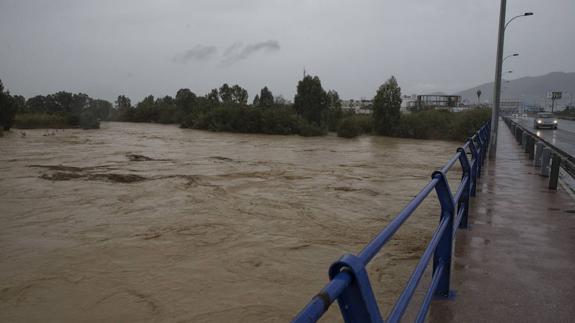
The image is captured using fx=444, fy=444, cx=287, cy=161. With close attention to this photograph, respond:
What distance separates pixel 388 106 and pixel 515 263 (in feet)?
114

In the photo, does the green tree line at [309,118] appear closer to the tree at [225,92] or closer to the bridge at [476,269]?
the tree at [225,92]

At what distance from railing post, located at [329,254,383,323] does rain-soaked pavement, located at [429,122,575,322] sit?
7.03 ft

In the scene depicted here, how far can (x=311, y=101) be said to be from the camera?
4372cm

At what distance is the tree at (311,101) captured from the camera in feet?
142

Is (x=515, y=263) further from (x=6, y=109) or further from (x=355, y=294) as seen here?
(x=6, y=109)

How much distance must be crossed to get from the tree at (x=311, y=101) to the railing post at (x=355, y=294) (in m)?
41.2

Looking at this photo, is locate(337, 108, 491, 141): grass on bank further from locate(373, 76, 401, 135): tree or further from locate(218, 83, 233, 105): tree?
locate(218, 83, 233, 105): tree

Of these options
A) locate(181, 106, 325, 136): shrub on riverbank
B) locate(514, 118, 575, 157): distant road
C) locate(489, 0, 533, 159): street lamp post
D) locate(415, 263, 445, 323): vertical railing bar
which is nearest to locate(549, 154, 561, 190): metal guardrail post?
locate(489, 0, 533, 159): street lamp post

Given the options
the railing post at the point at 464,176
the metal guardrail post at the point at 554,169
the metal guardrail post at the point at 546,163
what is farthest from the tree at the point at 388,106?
the railing post at the point at 464,176

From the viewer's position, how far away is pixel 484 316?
3375 millimetres

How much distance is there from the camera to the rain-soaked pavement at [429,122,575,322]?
347 centimetres

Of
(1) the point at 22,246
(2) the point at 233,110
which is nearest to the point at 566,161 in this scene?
(1) the point at 22,246

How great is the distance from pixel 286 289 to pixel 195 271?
135 centimetres

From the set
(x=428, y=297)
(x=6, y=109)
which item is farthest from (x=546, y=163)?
(x=6, y=109)
